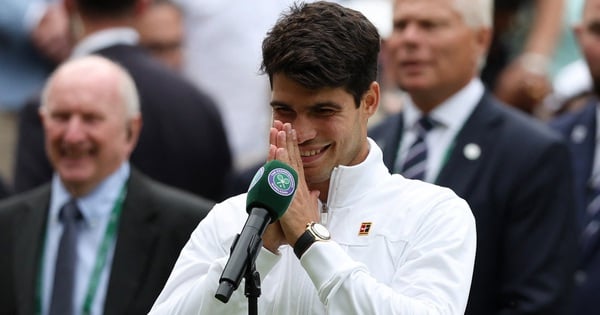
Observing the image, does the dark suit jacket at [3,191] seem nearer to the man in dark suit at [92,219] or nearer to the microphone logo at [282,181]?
the man in dark suit at [92,219]

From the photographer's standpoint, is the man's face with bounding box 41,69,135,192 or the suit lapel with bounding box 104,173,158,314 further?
the man's face with bounding box 41,69,135,192

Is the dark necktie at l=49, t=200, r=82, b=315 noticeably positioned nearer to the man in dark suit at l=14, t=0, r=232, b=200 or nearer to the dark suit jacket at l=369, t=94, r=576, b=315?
the man in dark suit at l=14, t=0, r=232, b=200

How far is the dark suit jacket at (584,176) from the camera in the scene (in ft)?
25.4

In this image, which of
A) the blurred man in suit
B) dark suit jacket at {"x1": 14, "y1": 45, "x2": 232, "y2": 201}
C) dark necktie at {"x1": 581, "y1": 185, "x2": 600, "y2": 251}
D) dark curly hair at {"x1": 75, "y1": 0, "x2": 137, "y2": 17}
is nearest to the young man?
dark necktie at {"x1": 581, "y1": 185, "x2": 600, "y2": 251}

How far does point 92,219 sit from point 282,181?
9.25ft

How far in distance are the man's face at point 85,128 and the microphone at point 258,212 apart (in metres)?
2.86

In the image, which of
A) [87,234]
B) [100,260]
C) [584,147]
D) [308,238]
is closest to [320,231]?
[308,238]

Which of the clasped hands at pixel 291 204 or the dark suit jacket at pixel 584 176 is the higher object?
the clasped hands at pixel 291 204

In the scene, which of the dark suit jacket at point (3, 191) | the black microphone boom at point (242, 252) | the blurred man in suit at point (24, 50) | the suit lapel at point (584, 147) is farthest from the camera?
the blurred man in suit at point (24, 50)

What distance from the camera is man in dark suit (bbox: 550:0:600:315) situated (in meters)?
7.77

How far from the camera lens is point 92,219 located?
7359mm

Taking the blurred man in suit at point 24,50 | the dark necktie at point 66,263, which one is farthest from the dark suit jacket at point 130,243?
the blurred man in suit at point 24,50

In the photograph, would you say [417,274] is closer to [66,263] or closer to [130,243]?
[130,243]

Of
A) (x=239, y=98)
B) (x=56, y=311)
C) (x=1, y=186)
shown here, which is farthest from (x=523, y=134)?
(x=239, y=98)
